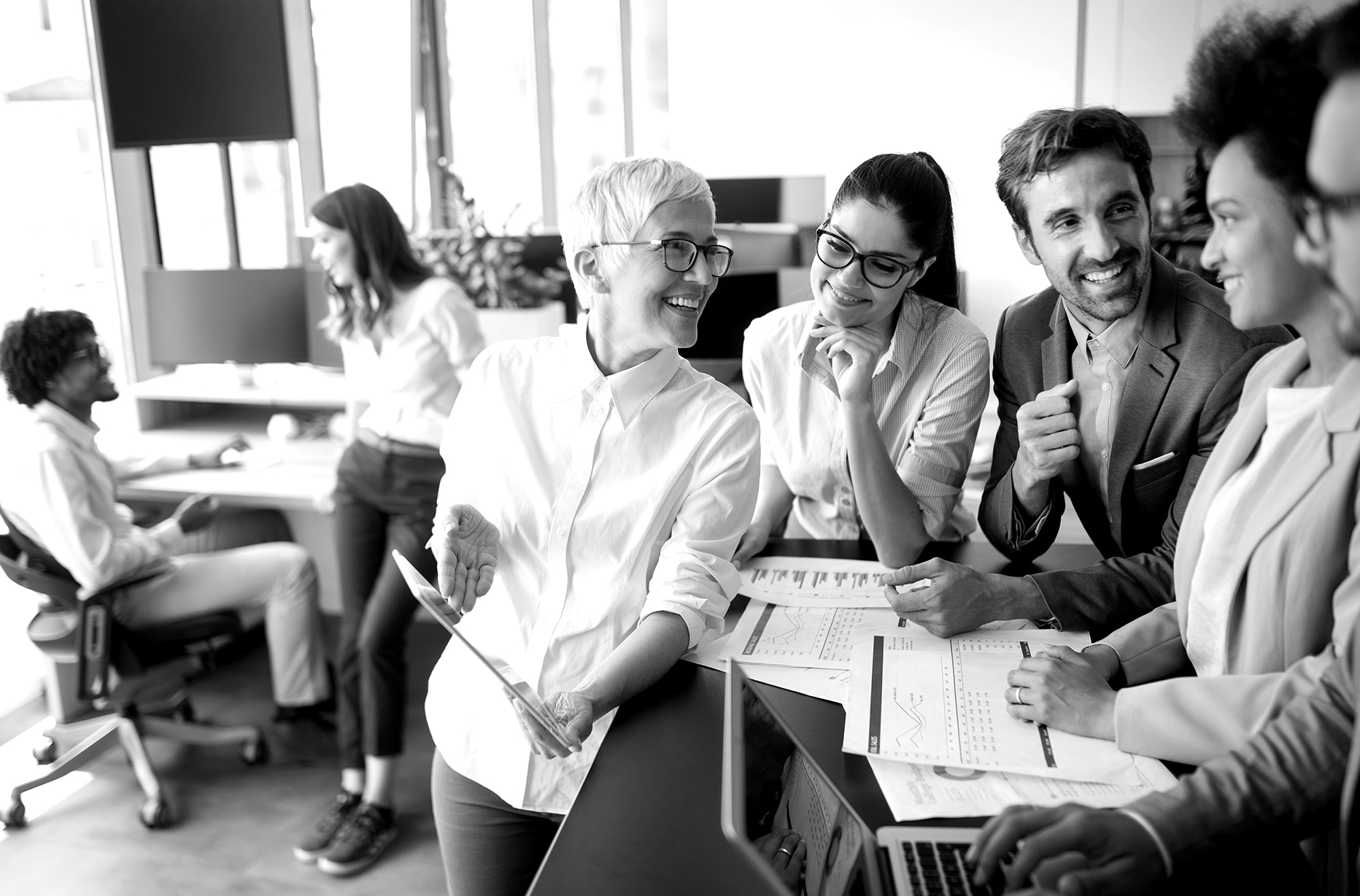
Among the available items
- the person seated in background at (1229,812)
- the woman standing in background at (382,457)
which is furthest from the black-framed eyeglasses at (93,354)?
the person seated in background at (1229,812)

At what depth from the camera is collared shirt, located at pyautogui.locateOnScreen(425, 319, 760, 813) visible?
1.40 meters

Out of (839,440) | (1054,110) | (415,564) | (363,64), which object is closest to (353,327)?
(415,564)

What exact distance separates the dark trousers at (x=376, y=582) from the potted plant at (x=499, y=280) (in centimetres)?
84

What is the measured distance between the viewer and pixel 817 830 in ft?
2.93

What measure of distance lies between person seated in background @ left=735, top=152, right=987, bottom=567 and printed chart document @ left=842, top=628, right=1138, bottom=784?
37cm

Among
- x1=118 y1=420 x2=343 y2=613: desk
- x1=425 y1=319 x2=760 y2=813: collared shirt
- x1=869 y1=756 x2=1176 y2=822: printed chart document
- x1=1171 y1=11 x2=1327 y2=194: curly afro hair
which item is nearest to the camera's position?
x1=1171 y1=11 x2=1327 y2=194: curly afro hair

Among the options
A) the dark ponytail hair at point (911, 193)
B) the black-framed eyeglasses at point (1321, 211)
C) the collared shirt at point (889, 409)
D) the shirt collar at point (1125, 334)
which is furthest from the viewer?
the collared shirt at point (889, 409)

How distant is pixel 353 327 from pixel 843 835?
2.48 meters

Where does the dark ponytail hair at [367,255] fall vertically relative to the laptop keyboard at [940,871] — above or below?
above

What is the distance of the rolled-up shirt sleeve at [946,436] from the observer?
1801 mm

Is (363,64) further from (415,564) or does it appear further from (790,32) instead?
(415,564)

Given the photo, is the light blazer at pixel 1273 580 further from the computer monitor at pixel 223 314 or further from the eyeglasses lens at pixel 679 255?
the computer monitor at pixel 223 314

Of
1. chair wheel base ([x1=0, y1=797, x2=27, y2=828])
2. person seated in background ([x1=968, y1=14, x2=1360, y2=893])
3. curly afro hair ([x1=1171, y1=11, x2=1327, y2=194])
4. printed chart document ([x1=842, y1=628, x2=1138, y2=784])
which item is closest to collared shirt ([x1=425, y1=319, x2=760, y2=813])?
printed chart document ([x1=842, y1=628, x2=1138, y2=784])

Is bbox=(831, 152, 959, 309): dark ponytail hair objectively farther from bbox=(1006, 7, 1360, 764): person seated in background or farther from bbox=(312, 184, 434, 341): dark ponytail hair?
bbox=(312, 184, 434, 341): dark ponytail hair
